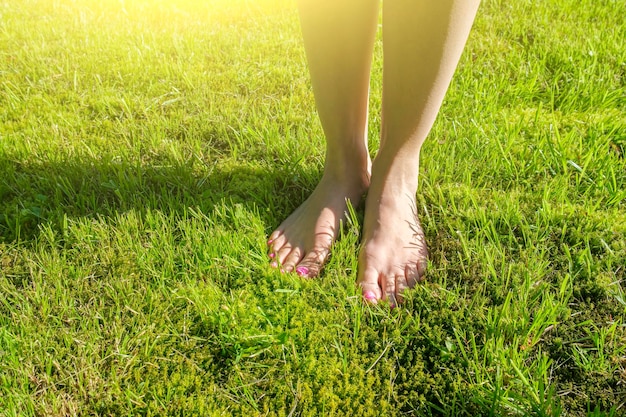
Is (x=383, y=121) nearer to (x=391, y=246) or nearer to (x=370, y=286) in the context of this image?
(x=391, y=246)

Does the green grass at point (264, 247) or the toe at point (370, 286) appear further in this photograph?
the toe at point (370, 286)

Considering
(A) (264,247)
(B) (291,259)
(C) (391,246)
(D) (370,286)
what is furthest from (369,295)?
(A) (264,247)

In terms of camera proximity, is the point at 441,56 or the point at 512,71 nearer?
the point at 441,56

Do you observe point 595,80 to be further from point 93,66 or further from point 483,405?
point 93,66

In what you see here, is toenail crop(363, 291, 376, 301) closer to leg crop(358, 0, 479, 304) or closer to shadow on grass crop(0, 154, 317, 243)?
leg crop(358, 0, 479, 304)

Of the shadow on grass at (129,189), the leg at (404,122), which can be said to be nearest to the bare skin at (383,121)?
the leg at (404,122)

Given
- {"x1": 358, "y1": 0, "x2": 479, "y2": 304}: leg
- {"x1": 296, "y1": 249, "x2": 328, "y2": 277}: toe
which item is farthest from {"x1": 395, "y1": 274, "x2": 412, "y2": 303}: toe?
{"x1": 296, "y1": 249, "x2": 328, "y2": 277}: toe

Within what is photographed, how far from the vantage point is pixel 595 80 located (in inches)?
113

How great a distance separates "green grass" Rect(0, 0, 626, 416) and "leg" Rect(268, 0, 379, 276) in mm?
95

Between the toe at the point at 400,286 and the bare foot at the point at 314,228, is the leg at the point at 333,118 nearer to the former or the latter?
the bare foot at the point at 314,228

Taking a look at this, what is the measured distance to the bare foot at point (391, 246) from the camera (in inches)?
75.5

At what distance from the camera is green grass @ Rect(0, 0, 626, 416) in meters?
1.63

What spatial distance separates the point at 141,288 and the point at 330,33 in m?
1.12

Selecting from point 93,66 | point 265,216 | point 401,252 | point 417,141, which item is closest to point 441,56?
point 417,141
